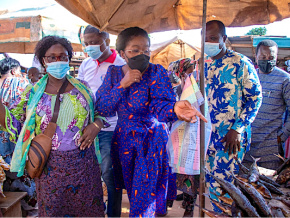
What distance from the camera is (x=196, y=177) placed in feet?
8.34

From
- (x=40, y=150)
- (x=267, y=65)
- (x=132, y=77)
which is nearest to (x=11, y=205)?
(x=40, y=150)

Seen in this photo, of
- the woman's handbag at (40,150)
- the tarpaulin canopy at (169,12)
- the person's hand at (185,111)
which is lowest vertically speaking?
the woman's handbag at (40,150)

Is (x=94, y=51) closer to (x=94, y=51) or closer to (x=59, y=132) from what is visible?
(x=94, y=51)

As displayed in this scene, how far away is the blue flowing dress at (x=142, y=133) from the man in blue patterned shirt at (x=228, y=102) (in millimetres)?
637

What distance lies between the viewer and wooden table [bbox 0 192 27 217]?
2.94m

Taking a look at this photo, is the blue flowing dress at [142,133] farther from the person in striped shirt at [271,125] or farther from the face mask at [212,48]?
the person in striped shirt at [271,125]

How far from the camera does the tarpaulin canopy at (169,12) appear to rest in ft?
6.79

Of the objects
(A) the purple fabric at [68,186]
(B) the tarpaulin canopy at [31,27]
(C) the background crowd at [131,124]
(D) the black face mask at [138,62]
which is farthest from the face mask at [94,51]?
(B) the tarpaulin canopy at [31,27]

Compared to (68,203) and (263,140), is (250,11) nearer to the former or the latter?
(263,140)

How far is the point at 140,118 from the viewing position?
2.31m

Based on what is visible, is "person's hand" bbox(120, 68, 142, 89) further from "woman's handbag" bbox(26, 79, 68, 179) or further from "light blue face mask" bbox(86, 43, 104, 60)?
"light blue face mask" bbox(86, 43, 104, 60)

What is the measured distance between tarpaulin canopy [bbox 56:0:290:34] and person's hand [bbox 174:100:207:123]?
1.00 meters

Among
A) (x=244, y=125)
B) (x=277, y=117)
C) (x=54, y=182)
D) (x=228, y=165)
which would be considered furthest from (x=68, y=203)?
(x=277, y=117)

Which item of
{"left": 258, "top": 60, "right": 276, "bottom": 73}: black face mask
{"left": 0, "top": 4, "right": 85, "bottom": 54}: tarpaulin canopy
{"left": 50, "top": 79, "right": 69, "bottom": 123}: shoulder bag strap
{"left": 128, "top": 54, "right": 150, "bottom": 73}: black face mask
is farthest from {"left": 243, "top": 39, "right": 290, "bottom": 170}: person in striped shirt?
{"left": 0, "top": 4, "right": 85, "bottom": 54}: tarpaulin canopy
